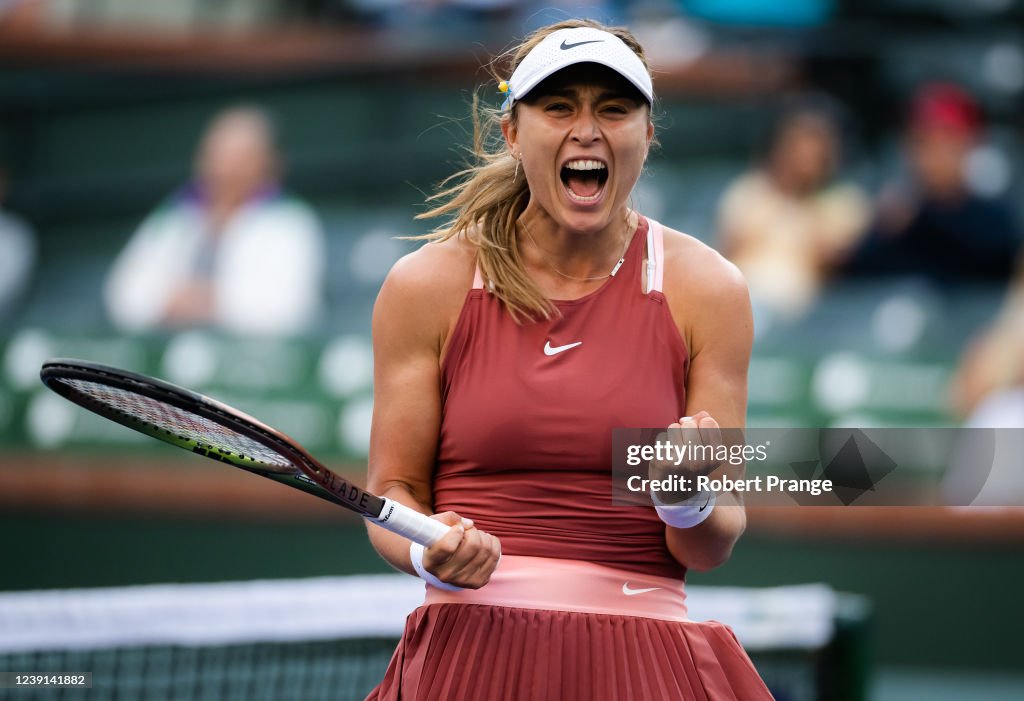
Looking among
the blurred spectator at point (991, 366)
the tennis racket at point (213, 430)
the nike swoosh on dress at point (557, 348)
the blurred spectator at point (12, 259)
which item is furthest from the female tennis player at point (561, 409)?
the blurred spectator at point (12, 259)

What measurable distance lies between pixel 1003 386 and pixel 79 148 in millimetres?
6137

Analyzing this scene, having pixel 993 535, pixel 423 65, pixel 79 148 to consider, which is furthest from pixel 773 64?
pixel 79 148

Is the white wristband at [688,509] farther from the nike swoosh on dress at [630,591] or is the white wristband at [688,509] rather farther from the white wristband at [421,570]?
the white wristband at [421,570]

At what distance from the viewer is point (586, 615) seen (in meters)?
2.70

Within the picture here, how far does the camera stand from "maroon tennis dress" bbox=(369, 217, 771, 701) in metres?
2.66

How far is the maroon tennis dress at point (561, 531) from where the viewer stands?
266 cm

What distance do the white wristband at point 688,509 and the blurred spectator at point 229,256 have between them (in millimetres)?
5439

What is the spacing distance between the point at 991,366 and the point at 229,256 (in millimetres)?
4025

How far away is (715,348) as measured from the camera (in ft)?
9.23

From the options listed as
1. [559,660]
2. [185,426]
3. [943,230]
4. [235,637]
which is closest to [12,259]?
[235,637]

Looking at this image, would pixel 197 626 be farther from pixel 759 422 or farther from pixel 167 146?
pixel 167 146

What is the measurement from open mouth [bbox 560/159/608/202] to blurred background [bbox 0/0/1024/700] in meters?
2.41

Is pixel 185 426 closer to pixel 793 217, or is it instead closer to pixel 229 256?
pixel 229 256

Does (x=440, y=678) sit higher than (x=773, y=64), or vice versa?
(x=773, y=64)
